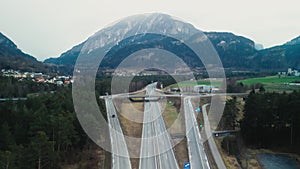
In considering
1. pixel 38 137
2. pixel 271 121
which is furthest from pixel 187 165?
pixel 271 121

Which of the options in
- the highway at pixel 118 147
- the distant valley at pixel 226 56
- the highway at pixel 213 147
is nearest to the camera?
the highway at pixel 118 147

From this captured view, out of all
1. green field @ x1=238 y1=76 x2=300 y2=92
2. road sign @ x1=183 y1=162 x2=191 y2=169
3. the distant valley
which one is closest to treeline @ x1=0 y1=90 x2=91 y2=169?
road sign @ x1=183 y1=162 x2=191 y2=169

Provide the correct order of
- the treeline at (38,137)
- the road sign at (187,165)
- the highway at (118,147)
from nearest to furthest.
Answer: the treeline at (38,137)
the road sign at (187,165)
the highway at (118,147)

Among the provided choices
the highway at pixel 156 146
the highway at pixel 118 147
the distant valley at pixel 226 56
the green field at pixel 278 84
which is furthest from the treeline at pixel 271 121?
the distant valley at pixel 226 56

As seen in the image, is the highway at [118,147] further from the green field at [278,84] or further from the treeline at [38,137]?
the green field at [278,84]

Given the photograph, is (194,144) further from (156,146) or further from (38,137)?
(38,137)

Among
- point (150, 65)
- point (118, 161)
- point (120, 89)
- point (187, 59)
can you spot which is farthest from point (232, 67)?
point (118, 161)
